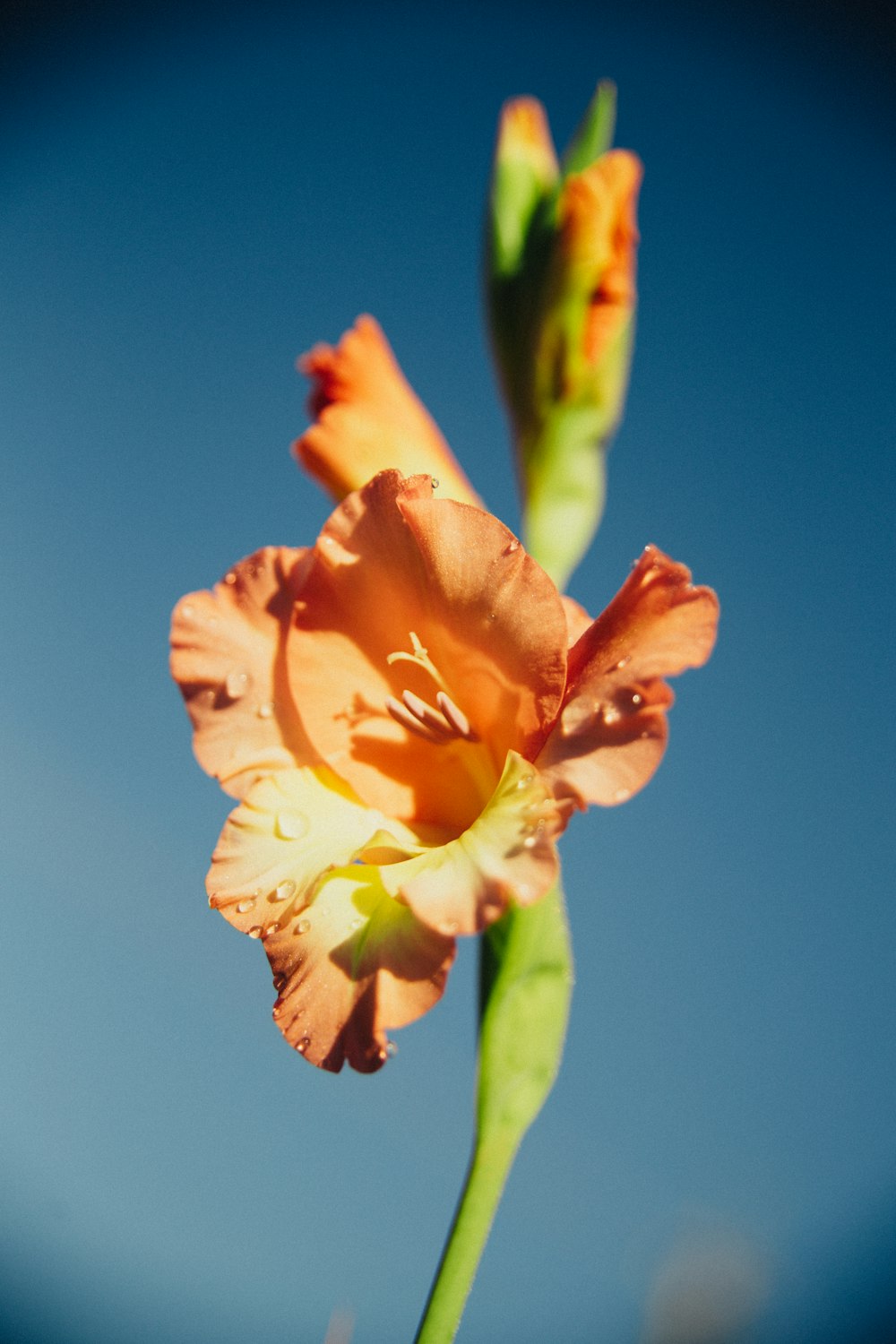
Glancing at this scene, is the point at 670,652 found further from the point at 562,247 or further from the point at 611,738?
the point at 562,247

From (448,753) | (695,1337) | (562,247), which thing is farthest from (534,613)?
(695,1337)

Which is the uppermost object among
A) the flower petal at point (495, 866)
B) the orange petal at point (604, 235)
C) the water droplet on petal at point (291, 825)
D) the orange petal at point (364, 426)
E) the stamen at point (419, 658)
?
the orange petal at point (604, 235)

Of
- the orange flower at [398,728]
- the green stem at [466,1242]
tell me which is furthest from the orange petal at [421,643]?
the green stem at [466,1242]

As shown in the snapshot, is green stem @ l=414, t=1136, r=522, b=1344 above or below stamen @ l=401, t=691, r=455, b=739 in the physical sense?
below

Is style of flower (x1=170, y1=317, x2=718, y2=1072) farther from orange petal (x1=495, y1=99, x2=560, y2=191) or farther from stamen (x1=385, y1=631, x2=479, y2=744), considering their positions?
orange petal (x1=495, y1=99, x2=560, y2=191)

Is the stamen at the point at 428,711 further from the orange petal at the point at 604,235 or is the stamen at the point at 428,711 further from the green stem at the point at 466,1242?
the orange petal at the point at 604,235

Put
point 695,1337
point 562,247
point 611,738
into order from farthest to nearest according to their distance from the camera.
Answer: point 695,1337, point 562,247, point 611,738

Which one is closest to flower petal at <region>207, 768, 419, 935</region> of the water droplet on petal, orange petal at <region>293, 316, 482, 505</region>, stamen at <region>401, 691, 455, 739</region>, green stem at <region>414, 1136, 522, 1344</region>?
the water droplet on petal
